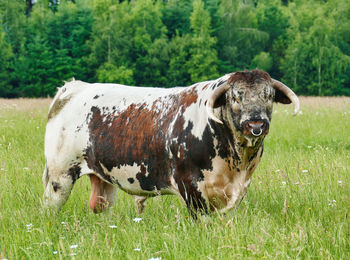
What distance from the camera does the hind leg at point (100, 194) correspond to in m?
4.30

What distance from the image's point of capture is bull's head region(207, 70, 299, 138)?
2.99 m

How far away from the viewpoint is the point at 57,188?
4.30m

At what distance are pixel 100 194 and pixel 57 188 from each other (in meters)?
0.43

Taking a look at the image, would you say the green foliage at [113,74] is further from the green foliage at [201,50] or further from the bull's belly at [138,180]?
the bull's belly at [138,180]

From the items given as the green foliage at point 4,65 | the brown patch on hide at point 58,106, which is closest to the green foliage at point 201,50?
the green foliage at point 4,65

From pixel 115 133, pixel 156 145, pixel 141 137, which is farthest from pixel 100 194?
pixel 156 145

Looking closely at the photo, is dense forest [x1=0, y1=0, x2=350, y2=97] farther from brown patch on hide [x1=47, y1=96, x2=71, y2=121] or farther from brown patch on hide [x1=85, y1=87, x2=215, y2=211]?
brown patch on hide [x1=85, y1=87, x2=215, y2=211]

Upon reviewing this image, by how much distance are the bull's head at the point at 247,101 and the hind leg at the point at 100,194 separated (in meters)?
1.62

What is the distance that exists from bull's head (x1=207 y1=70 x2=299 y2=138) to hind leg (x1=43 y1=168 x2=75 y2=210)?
1814 mm

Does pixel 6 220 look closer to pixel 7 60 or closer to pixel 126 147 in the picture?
pixel 126 147

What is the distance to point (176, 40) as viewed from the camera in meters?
47.2

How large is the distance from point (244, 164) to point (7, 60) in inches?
1728

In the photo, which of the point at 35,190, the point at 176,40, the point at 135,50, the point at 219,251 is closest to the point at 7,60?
the point at 135,50

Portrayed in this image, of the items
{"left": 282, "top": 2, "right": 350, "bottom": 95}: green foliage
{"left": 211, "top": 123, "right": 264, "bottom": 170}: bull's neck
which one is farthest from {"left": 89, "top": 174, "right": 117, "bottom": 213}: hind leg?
{"left": 282, "top": 2, "right": 350, "bottom": 95}: green foliage
